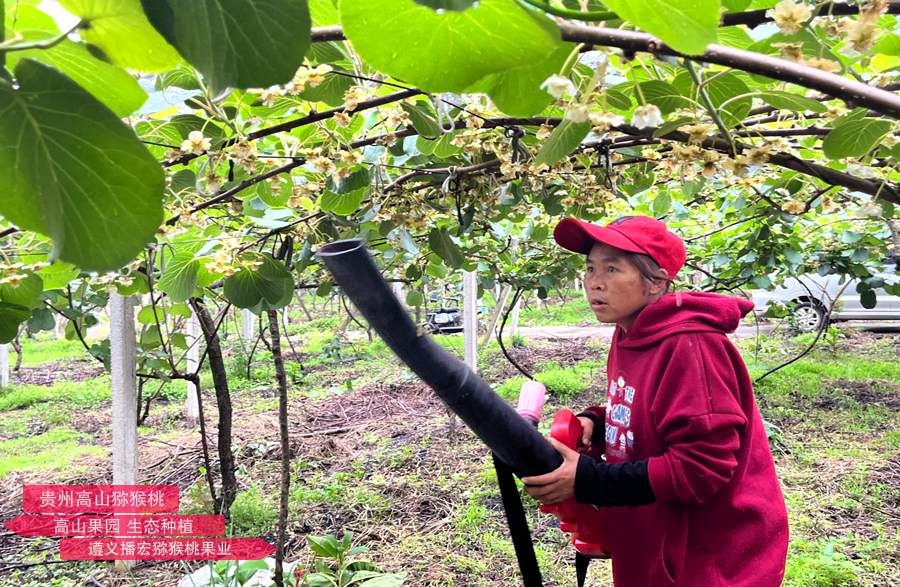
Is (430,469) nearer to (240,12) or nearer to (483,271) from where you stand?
(483,271)

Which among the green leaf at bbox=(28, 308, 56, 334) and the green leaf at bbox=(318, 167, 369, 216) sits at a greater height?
the green leaf at bbox=(318, 167, 369, 216)

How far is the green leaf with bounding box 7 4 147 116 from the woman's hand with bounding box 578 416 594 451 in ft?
3.70

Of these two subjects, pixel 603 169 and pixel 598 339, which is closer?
pixel 603 169

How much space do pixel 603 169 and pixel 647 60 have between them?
2.48ft

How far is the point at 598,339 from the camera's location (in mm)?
8711

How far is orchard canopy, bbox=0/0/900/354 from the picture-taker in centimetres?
23

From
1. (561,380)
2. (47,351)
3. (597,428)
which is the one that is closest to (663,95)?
(597,428)

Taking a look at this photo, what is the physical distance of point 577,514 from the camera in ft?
3.66

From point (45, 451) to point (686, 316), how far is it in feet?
16.3

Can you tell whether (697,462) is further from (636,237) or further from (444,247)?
(444,247)

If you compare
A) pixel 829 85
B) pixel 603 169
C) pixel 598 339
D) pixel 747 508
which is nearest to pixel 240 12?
pixel 829 85

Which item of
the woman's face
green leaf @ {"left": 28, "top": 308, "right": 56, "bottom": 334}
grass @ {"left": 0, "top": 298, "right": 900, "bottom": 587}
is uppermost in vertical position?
the woman's face

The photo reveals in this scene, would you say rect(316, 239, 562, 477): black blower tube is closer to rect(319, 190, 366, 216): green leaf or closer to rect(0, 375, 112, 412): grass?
rect(319, 190, 366, 216): green leaf
